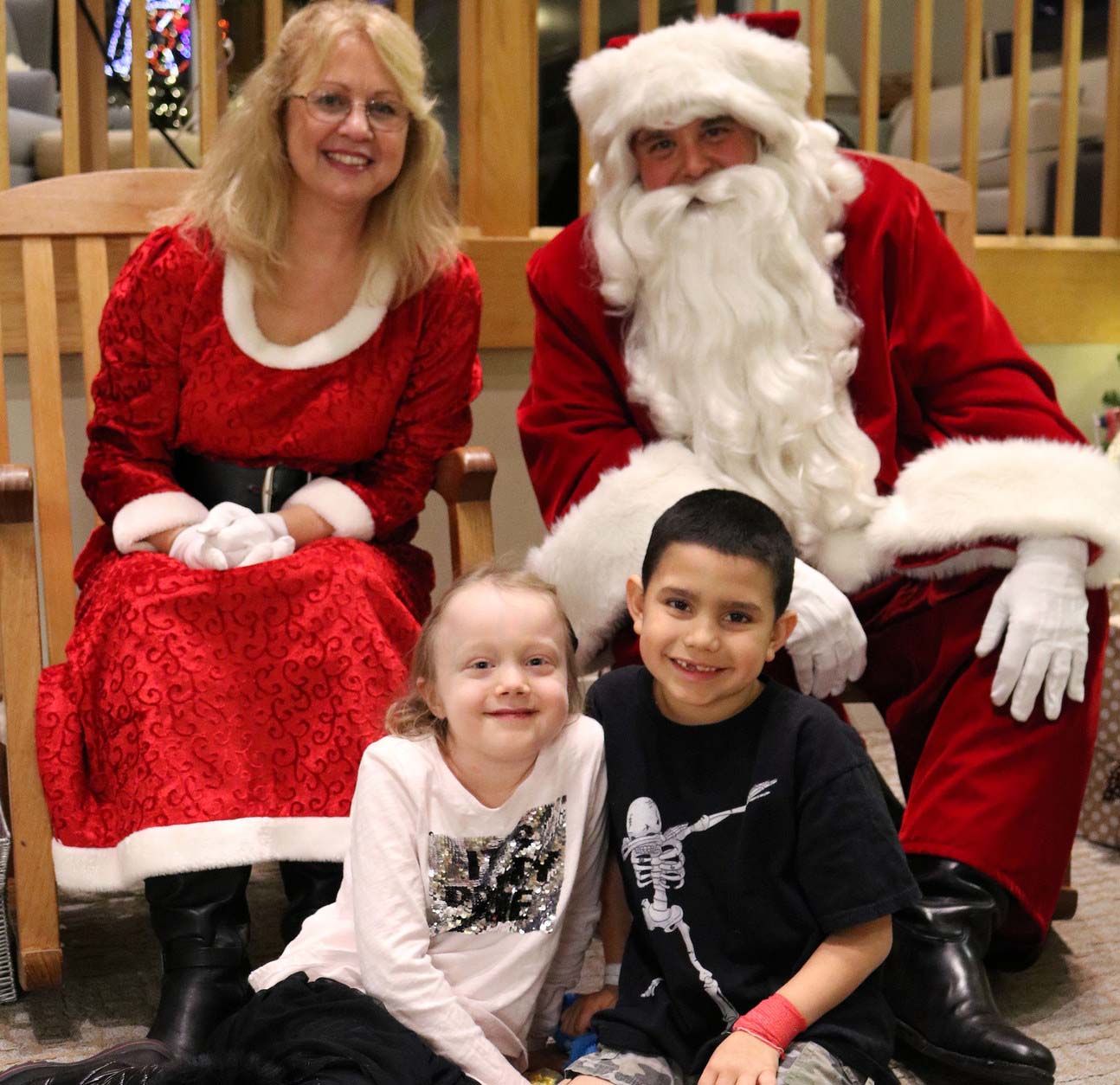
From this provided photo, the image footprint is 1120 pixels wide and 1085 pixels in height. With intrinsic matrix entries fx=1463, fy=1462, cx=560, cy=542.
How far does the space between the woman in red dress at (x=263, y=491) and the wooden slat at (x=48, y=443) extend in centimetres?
6

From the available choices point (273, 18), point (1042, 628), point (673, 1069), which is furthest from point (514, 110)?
point (673, 1069)

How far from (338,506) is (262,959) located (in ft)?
2.05

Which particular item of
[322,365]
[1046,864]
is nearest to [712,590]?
[1046,864]

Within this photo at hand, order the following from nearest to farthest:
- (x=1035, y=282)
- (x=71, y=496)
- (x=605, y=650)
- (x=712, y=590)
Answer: (x=712, y=590) → (x=605, y=650) → (x=71, y=496) → (x=1035, y=282)

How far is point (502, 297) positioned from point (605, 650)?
41.3 inches

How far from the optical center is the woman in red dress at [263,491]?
176cm

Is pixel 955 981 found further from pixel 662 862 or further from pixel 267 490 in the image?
pixel 267 490

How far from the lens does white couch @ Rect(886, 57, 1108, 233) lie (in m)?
3.74

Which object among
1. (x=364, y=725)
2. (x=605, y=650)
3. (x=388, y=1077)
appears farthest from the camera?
(x=605, y=650)

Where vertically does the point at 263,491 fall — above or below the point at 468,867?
above

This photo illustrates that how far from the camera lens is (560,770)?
1535mm

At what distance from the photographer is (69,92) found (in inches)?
105

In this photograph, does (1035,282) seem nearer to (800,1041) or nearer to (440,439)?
(440,439)

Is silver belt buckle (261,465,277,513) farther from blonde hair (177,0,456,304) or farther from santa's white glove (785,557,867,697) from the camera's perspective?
santa's white glove (785,557,867,697)
